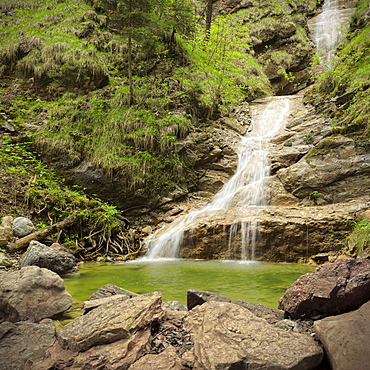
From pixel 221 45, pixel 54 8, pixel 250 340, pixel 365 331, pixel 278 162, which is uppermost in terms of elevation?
pixel 54 8

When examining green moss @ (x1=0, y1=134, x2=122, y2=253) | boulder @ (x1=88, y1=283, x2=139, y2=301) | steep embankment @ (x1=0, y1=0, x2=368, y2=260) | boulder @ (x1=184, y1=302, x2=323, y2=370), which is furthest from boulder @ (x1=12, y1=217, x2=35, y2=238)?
boulder @ (x1=184, y1=302, x2=323, y2=370)

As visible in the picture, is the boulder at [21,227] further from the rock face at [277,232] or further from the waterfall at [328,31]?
the waterfall at [328,31]

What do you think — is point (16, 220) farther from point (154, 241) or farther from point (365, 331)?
point (365, 331)

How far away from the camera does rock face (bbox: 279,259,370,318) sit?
2.27m

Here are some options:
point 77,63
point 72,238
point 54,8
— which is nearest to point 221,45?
point 77,63

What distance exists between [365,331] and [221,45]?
16.3 metres

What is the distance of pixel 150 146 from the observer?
1128 centimetres

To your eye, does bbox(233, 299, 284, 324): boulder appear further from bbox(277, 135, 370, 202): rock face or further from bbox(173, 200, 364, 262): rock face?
bbox(277, 135, 370, 202): rock face

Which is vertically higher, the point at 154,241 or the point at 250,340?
the point at 250,340

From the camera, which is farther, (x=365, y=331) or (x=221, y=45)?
(x=221, y=45)

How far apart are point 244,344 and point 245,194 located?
7884 millimetres

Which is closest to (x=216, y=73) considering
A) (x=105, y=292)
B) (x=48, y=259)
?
(x=48, y=259)

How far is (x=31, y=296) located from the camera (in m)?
3.05

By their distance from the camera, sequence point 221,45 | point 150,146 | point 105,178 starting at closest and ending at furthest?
point 105,178, point 150,146, point 221,45
